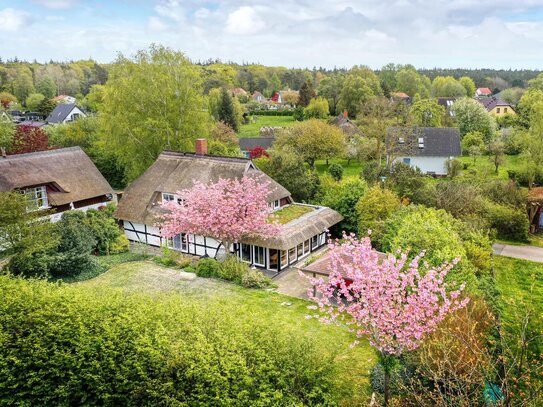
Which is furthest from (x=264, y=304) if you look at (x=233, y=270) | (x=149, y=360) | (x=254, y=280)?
(x=149, y=360)

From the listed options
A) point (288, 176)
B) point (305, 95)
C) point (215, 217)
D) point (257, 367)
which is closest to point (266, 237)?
point (215, 217)

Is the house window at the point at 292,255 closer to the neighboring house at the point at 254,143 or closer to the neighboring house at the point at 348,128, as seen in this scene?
the neighboring house at the point at 254,143

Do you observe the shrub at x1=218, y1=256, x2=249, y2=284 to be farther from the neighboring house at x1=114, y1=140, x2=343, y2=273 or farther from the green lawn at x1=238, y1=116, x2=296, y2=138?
the green lawn at x1=238, y1=116, x2=296, y2=138

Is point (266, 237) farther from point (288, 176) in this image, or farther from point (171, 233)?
point (288, 176)

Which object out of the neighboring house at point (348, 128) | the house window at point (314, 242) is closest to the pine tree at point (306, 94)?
the neighboring house at point (348, 128)

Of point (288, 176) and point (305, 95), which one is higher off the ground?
point (305, 95)

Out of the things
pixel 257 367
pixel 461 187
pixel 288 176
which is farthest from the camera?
pixel 288 176
